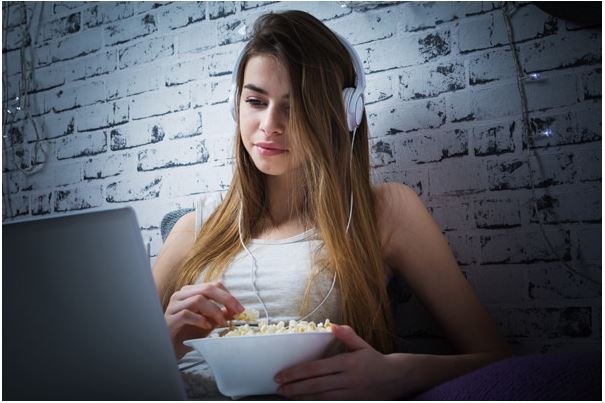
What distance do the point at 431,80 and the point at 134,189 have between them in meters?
1.10

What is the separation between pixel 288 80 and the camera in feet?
4.65

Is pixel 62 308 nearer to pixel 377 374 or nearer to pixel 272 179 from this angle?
pixel 377 374

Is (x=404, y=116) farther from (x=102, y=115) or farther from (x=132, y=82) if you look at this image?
(x=102, y=115)

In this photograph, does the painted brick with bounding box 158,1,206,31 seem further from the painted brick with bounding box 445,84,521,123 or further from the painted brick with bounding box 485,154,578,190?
the painted brick with bounding box 485,154,578,190

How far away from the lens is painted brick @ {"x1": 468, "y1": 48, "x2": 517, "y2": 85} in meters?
1.52

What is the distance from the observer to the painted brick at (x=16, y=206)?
2.26 meters

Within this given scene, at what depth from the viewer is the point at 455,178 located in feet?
5.11

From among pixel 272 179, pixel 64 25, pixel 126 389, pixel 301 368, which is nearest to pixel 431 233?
pixel 272 179

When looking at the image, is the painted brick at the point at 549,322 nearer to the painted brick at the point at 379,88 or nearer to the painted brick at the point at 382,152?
the painted brick at the point at 382,152

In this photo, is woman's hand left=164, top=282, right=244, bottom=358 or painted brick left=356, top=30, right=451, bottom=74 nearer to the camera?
woman's hand left=164, top=282, right=244, bottom=358

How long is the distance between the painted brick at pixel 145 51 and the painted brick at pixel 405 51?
73 cm

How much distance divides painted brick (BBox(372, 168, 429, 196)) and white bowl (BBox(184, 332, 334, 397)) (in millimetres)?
848

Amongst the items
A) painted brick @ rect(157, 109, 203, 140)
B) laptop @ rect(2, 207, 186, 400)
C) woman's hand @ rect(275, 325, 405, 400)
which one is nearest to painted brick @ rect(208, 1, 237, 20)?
painted brick @ rect(157, 109, 203, 140)

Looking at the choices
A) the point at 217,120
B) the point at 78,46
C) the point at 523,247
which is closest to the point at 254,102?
the point at 217,120
